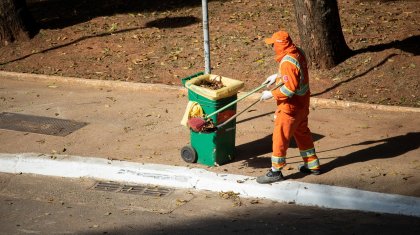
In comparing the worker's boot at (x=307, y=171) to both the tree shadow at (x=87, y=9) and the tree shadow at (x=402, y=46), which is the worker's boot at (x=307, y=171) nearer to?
the tree shadow at (x=402, y=46)

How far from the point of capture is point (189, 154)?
8.99m

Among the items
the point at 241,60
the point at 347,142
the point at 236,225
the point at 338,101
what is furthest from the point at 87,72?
the point at 236,225

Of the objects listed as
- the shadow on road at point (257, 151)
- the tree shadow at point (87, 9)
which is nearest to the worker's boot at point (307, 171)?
the shadow on road at point (257, 151)

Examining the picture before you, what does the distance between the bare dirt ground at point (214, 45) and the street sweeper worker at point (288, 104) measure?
2941 millimetres

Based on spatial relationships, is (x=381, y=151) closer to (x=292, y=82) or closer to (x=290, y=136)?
(x=290, y=136)

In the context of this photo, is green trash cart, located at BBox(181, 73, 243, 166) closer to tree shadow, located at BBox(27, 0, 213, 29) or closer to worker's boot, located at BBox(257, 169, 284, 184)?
worker's boot, located at BBox(257, 169, 284, 184)

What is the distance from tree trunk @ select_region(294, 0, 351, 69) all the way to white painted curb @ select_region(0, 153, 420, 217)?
13.9 feet

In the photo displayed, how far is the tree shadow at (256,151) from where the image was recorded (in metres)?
9.00

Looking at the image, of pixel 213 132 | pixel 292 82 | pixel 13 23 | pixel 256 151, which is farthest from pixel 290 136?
pixel 13 23

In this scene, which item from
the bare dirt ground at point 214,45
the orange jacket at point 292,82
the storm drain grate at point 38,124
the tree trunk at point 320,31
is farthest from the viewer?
the tree trunk at point 320,31

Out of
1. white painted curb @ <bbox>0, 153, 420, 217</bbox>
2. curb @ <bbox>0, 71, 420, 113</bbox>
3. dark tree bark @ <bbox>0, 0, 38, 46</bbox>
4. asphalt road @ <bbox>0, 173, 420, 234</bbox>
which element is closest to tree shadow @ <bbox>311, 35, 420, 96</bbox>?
curb @ <bbox>0, 71, 420, 113</bbox>

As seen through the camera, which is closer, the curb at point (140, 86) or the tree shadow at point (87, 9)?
the curb at point (140, 86)

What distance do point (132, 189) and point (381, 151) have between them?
3178mm

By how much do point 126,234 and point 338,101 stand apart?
4780 millimetres
